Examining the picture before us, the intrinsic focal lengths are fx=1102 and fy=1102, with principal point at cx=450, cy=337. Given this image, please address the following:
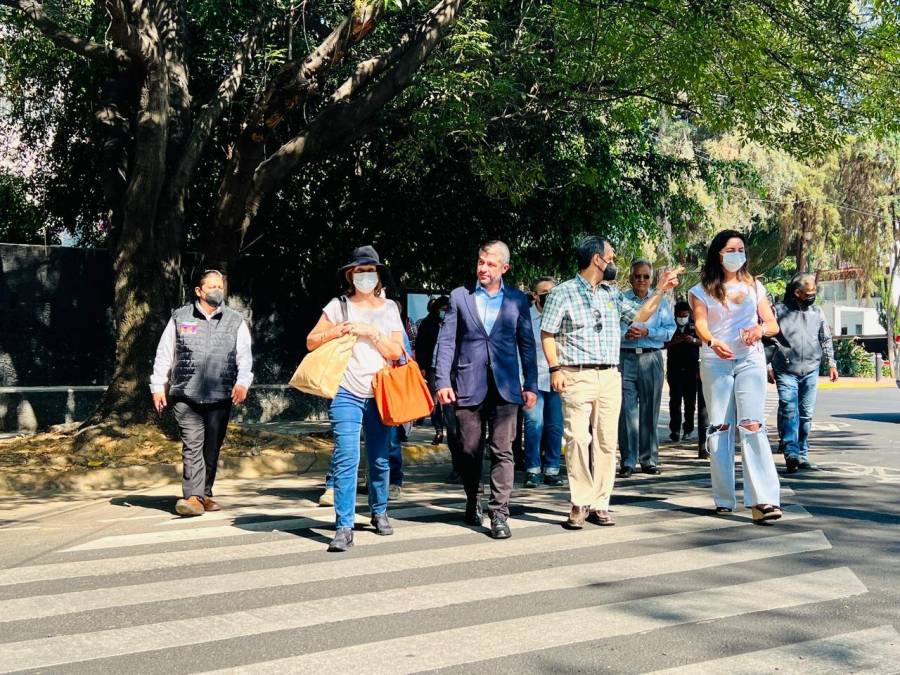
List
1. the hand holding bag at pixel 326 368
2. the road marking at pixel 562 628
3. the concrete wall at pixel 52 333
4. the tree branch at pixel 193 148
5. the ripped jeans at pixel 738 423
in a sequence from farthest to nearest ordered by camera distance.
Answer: the concrete wall at pixel 52 333 < the tree branch at pixel 193 148 < the ripped jeans at pixel 738 423 < the hand holding bag at pixel 326 368 < the road marking at pixel 562 628

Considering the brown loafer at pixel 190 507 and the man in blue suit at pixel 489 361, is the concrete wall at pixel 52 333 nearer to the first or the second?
the brown loafer at pixel 190 507

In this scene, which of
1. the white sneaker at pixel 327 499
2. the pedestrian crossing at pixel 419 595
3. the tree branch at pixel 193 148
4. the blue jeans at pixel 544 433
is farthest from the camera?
the tree branch at pixel 193 148

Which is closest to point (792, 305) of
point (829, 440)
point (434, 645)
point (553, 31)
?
point (829, 440)

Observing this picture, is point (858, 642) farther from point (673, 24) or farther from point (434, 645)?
point (673, 24)

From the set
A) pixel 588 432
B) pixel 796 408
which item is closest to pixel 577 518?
pixel 588 432

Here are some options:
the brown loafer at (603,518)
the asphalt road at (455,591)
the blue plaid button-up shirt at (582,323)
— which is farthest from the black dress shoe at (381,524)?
the blue plaid button-up shirt at (582,323)

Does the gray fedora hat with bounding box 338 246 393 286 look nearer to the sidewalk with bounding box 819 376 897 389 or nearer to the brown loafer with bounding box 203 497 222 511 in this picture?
the brown loafer with bounding box 203 497 222 511

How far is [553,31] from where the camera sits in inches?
542

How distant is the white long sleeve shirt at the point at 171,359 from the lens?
842 cm

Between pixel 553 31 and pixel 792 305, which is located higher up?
pixel 553 31

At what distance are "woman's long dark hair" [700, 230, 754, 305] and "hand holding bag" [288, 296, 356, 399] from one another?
267cm

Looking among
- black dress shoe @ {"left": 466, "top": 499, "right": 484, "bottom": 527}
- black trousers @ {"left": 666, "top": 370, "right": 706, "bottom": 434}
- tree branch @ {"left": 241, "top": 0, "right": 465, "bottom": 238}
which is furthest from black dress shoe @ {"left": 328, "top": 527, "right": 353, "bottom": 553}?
black trousers @ {"left": 666, "top": 370, "right": 706, "bottom": 434}

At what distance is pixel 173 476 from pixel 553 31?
722cm

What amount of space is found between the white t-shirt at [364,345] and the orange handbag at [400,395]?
7 cm
